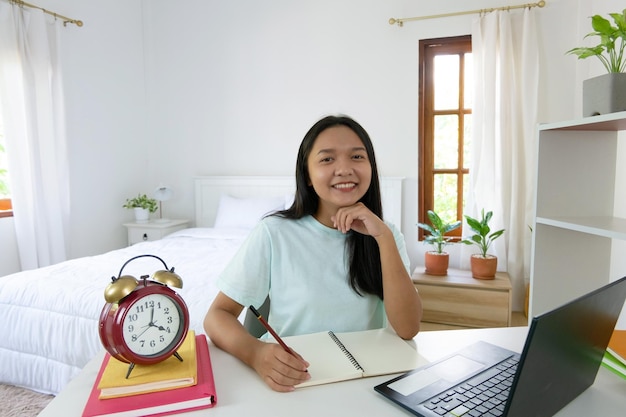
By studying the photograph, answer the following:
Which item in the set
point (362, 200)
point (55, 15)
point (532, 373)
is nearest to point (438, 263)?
point (362, 200)

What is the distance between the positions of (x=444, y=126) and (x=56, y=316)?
9.67ft

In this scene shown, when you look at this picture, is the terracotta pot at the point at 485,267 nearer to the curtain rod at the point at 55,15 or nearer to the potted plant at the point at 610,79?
the potted plant at the point at 610,79

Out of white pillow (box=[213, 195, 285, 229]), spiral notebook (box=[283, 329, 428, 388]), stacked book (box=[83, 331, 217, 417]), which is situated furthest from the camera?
white pillow (box=[213, 195, 285, 229])

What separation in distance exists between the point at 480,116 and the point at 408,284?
97.8 inches

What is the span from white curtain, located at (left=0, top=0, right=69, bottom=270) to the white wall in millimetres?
219

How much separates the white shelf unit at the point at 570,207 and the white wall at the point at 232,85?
7.05ft

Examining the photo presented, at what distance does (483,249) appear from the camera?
2.97m

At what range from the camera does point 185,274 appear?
2129 millimetres

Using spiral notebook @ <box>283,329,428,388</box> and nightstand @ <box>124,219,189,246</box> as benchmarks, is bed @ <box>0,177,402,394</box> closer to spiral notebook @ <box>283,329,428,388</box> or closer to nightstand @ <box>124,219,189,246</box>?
spiral notebook @ <box>283,329,428,388</box>

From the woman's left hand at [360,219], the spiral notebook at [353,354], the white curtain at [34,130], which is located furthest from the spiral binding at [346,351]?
the white curtain at [34,130]

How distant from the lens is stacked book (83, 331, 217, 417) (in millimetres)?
672

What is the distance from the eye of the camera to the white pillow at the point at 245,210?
11.5 feet

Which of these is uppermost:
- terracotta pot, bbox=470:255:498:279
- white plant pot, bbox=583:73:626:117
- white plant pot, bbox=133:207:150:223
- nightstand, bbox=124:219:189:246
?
white plant pot, bbox=583:73:626:117

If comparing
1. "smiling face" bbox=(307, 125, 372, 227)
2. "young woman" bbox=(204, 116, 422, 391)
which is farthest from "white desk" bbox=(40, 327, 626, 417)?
"smiling face" bbox=(307, 125, 372, 227)
